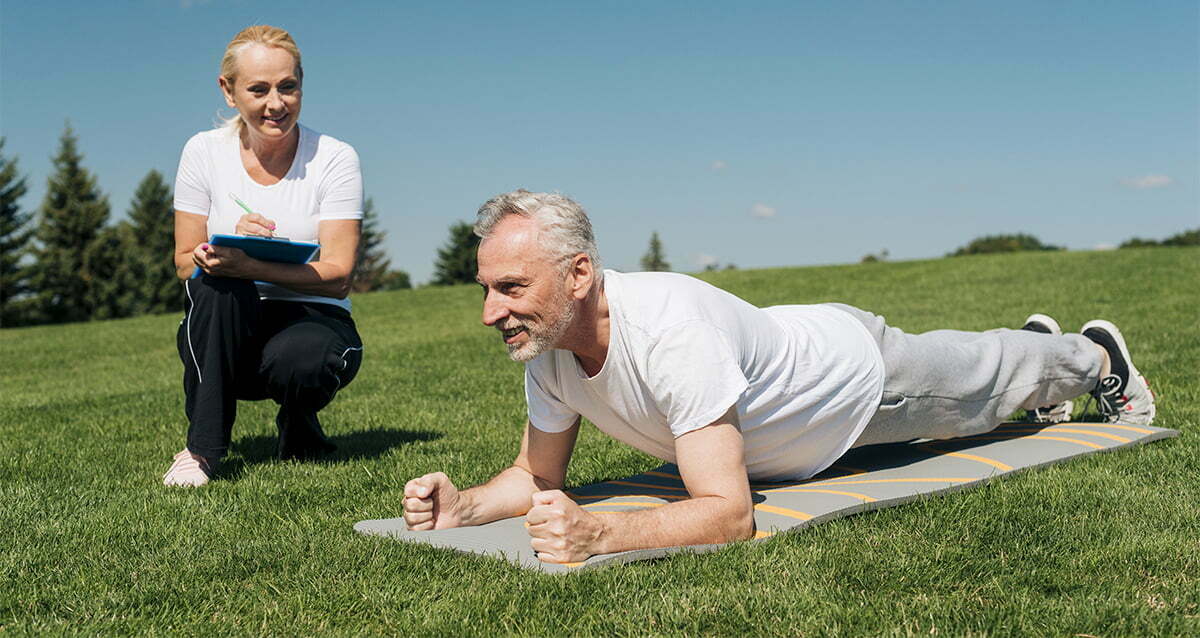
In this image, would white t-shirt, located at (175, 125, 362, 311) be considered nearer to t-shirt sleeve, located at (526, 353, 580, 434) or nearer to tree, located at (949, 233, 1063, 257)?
t-shirt sleeve, located at (526, 353, 580, 434)

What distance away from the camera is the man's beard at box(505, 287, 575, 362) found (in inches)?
134

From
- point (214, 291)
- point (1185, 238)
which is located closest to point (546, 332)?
point (214, 291)

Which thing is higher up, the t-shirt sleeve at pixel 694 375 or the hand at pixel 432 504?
the t-shirt sleeve at pixel 694 375

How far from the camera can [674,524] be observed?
335 cm

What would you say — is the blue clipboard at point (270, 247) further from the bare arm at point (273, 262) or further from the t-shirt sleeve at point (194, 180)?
the t-shirt sleeve at point (194, 180)

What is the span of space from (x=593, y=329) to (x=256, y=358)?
2.57 meters

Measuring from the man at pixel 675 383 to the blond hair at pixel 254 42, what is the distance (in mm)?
2381

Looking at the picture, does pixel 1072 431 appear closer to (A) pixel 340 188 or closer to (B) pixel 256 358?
(A) pixel 340 188

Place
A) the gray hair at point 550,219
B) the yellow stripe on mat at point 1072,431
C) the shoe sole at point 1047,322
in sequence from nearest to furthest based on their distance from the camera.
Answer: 1. the gray hair at point 550,219
2. the yellow stripe on mat at point 1072,431
3. the shoe sole at point 1047,322

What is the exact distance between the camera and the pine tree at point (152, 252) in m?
59.2

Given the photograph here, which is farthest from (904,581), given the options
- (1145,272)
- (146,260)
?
(146,260)

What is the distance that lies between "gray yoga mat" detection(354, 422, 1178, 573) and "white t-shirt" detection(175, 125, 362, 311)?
2075 mm

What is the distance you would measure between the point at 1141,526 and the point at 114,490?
4.71m

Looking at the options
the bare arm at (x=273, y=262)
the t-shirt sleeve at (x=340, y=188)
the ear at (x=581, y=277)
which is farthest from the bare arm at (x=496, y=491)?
the t-shirt sleeve at (x=340, y=188)
